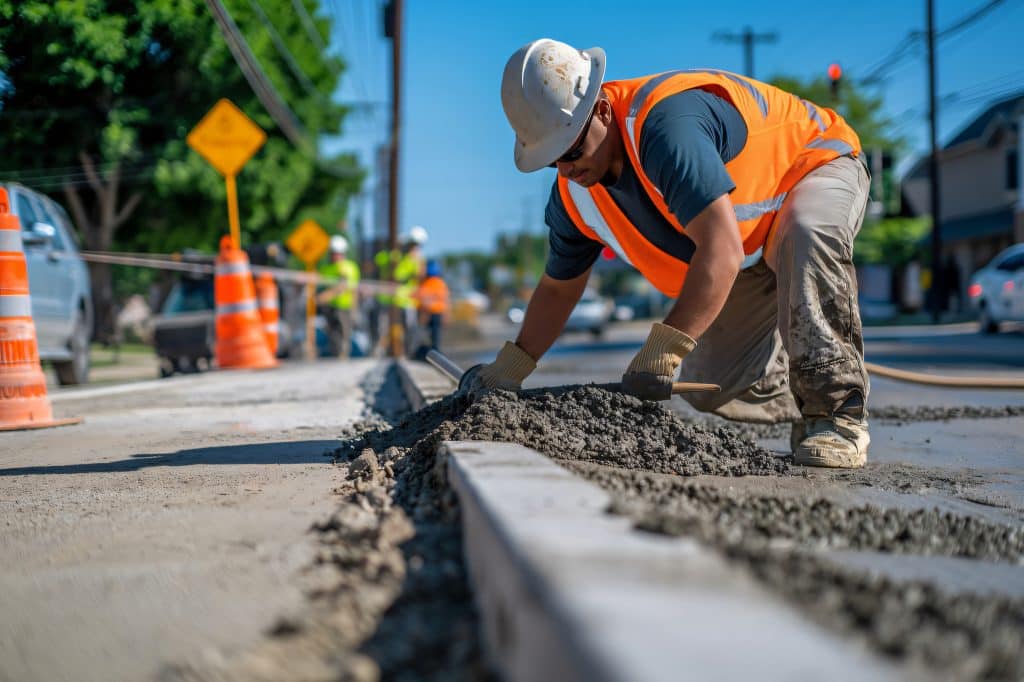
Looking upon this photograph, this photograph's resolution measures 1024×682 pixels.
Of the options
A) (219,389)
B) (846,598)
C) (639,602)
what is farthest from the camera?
(219,389)

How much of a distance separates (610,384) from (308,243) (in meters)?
19.6

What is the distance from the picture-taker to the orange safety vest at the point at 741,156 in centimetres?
394

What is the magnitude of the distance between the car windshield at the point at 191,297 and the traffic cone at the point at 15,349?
8.89m

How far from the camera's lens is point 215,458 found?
4320 millimetres

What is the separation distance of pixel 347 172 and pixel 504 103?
28100mm

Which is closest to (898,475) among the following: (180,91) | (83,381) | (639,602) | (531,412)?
(531,412)

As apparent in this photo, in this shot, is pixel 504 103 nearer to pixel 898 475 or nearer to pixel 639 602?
pixel 898 475

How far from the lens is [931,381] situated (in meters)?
6.11

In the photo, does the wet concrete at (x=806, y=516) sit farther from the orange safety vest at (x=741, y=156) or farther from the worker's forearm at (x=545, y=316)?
the orange safety vest at (x=741, y=156)

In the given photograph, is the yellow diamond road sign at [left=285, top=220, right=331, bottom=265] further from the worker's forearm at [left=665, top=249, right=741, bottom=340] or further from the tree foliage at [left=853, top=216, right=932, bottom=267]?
the tree foliage at [left=853, top=216, right=932, bottom=267]

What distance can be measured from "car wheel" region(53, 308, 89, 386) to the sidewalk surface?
502 centimetres

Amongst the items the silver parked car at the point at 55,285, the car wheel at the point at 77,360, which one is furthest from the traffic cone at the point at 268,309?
the car wheel at the point at 77,360

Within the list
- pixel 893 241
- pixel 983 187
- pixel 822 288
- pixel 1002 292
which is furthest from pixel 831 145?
pixel 893 241

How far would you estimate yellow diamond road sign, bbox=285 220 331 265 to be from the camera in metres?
22.5
